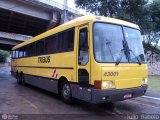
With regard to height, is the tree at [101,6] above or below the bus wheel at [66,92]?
above

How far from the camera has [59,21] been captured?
27.3 m

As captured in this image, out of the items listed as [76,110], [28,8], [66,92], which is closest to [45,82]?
[66,92]

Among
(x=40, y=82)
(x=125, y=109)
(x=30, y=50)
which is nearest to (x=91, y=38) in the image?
(x=125, y=109)

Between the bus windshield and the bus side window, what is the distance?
1.52 feet

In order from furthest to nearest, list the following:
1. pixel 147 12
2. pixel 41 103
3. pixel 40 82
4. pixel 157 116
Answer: pixel 147 12, pixel 40 82, pixel 41 103, pixel 157 116

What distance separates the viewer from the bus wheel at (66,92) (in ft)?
33.8

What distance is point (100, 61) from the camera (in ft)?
27.6

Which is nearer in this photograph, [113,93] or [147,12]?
[113,93]

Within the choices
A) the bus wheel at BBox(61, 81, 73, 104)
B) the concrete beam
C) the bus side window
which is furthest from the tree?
the bus side window

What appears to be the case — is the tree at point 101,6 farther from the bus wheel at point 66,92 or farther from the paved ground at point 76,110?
the bus wheel at point 66,92

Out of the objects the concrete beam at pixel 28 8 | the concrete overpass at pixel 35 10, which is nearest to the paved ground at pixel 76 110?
the concrete beam at pixel 28 8

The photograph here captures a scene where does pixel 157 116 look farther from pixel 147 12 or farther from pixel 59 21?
pixel 147 12

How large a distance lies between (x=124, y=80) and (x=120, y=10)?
67.6ft

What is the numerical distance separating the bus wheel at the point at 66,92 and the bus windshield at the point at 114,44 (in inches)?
92.0
